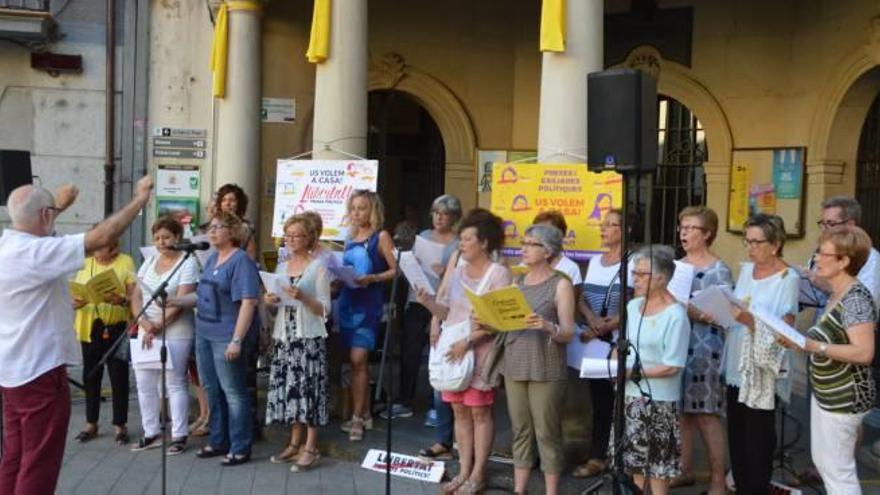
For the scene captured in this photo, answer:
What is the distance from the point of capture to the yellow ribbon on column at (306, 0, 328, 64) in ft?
26.0

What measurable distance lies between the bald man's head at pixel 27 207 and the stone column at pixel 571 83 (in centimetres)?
354

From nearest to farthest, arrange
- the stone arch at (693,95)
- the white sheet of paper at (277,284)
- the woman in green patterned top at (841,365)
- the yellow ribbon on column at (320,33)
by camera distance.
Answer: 1. the woman in green patterned top at (841,365)
2. the white sheet of paper at (277,284)
3. the yellow ribbon on column at (320,33)
4. the stone arch at (693,95)

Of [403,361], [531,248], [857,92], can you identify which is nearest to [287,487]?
[403,361]

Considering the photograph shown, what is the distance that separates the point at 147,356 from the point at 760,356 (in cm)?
433

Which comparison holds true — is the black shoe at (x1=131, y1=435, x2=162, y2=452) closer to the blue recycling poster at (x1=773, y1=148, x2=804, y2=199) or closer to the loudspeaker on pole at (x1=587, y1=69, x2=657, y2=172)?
the loudspeaker on pole at (x1=587, y1=69, x2=657, y2=172)

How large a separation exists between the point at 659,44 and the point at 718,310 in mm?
6740

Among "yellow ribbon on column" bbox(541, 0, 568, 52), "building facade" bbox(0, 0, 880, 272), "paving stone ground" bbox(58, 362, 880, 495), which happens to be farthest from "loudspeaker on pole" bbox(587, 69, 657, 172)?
"building facade" bbox(0, 0, 880, 272)

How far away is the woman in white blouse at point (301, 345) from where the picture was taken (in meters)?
6.13

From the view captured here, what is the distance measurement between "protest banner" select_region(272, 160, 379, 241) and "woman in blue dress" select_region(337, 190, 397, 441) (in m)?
0.63

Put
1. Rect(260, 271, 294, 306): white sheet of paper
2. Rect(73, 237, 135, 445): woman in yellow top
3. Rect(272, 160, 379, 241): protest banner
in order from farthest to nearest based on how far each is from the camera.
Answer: Rect(272, 160, 379, 241): protest banner, Rect(73, 237, 135, 445): woman in yellow top, Rect(260, 271, 294, 306): white sheet of paper

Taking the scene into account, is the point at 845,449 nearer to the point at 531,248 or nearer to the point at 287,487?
the point at 531,248

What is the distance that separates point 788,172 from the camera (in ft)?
33.3

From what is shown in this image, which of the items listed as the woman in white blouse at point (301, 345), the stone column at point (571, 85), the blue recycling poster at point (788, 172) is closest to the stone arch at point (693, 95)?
the blue recycling poster at point (788, 172)

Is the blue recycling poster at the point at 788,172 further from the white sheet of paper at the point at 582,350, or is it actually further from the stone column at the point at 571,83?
the white sheet of paper at the point at 582,350
